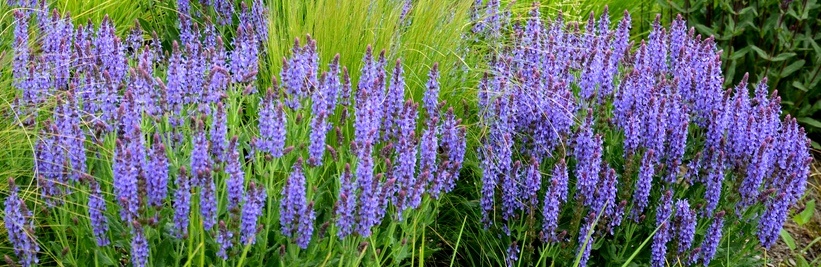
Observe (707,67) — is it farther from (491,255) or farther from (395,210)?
(395,210)

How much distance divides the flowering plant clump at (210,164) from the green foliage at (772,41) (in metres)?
2.78

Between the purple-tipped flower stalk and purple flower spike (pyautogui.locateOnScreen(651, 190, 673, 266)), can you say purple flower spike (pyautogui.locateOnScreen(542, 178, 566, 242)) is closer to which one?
purple flower spike (pyautogui.locateOnScreen(651, 190, 673, 266))

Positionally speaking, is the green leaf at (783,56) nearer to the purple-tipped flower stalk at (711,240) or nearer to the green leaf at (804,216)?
the green leaf at (804,216)

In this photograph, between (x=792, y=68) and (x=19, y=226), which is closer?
(x=19, y=226)

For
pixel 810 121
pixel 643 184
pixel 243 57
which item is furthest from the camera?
pixel 810 121

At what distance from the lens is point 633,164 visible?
4.04 m

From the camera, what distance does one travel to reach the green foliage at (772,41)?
593 cm

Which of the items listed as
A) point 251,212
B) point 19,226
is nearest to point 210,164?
point 251,212

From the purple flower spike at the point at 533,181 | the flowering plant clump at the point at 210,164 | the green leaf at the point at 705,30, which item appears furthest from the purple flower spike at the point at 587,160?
the green leaf at the point at 705,30

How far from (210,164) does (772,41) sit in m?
4.30

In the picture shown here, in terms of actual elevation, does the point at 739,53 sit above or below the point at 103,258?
above

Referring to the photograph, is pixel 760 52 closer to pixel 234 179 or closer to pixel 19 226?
pixel 234 179

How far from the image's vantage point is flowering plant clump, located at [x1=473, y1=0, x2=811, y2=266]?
12.6 feet

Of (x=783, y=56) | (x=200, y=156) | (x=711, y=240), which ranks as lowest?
(x=711, y=240)
